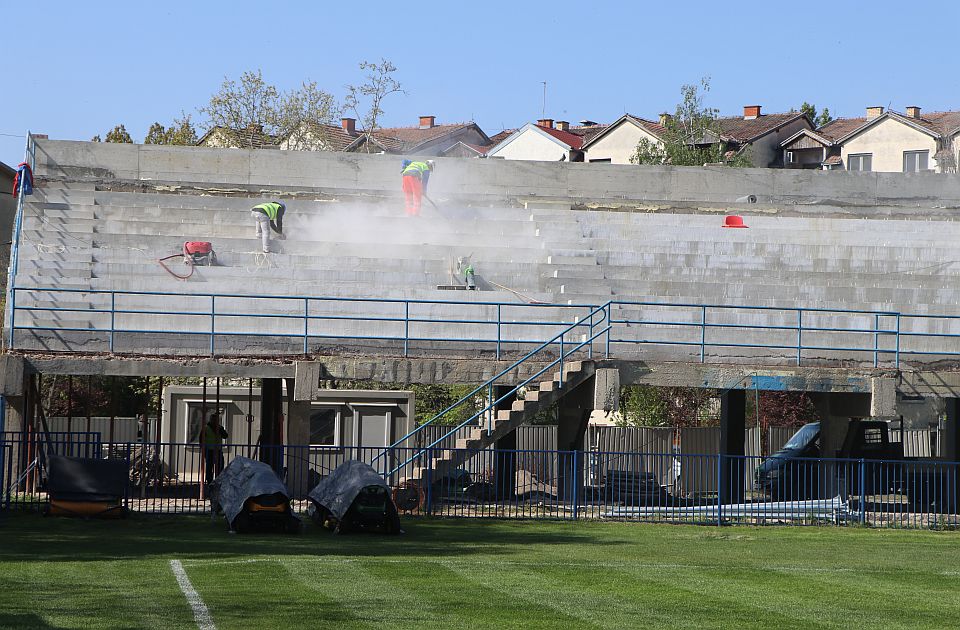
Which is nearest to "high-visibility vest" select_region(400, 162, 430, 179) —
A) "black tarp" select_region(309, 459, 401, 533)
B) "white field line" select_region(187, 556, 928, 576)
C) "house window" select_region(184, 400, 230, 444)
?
"house window" select_region(184, 400, 230, 444)

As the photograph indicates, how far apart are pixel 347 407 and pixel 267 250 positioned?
499cm

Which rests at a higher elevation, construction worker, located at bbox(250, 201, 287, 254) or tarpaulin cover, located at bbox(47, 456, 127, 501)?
construction worker, located at bbox(250, 201, 287, 254)

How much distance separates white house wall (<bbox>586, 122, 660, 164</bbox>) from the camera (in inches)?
3110

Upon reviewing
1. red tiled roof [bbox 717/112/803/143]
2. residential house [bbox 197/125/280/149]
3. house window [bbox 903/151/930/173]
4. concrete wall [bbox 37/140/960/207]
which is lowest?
concrete wall [bbox 37/140/960/207]

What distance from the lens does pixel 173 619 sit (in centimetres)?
1036

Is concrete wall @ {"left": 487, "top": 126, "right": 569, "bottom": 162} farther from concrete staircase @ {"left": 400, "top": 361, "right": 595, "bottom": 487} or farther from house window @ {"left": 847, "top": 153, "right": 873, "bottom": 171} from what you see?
concrete staircase @ {"left": 400, "top": 361, "right": 595, "bottom": 487}

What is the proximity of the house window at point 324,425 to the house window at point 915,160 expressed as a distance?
50.4 metres

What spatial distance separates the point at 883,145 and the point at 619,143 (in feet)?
50.9

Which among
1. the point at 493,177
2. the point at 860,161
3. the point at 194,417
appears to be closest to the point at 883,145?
the point at 860,161

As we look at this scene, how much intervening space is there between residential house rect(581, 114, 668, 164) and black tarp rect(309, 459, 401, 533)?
60.8m

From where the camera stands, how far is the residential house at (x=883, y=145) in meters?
74.0

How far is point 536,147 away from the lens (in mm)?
82375

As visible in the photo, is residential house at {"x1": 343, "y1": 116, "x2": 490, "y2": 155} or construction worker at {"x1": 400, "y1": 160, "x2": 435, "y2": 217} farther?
residential house at {"x1": 343, "y1": 116, "x2": 490, "y2": 155}

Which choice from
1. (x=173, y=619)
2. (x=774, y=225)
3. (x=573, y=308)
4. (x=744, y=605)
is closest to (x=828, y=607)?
(x=744, y=605)
